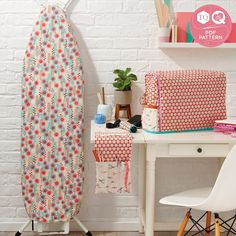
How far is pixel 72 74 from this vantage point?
299cm

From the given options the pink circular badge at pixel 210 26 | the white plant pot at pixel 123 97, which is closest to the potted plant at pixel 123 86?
the white plant pot at pixel 123 97

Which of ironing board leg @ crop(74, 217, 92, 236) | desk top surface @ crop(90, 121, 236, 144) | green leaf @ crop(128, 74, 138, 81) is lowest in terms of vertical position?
ironing board leg @ crop(74, 217, 92, 236)

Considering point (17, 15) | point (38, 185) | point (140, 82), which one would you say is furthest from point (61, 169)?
point (17, 15)

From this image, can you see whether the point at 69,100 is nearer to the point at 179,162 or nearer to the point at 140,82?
the point at 140,82

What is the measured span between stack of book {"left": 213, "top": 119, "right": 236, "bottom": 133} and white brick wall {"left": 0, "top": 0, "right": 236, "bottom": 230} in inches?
20.8

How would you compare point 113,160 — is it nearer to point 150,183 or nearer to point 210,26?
point 150,183

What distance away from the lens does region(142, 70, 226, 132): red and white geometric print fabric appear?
8.83 ft

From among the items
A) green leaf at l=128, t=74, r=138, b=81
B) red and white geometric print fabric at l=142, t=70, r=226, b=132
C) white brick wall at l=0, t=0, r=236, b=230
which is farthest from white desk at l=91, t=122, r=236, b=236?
white brick wall at l=0, t=0, r=236, b=230

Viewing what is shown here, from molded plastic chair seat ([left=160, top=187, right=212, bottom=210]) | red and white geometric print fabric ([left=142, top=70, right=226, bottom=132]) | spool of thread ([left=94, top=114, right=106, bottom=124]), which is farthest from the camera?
spool of thread ([left=94, top=114, right=106, bottom=124])

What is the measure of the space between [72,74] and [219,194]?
Result: 1220mm

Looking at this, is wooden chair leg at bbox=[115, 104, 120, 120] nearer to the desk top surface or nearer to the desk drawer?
the desk top surface

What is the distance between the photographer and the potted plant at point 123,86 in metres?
3.05

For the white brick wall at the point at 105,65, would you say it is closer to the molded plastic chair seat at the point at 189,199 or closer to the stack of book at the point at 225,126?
the stack of book at the point at 225,126

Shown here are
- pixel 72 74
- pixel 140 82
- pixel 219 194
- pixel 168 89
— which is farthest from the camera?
pixel 140 82
